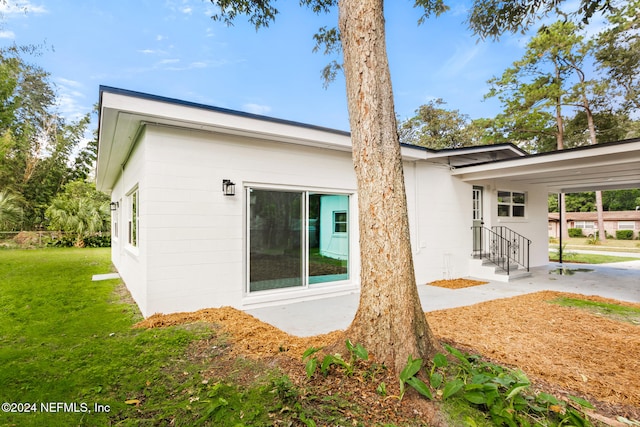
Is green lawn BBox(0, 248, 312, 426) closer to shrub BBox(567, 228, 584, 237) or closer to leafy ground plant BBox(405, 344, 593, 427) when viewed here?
leafy ground plant BBox(405, 344, 593, 427)

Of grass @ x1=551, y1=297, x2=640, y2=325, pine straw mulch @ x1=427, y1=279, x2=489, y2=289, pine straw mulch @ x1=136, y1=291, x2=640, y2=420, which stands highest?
pine straw mulch @ x1=136, y1=291, x2=640, y2=420

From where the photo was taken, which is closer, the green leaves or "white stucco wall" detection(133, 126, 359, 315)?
the green leaves

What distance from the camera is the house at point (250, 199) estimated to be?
4.48 meters

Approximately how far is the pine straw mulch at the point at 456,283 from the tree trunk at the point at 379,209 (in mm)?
4980

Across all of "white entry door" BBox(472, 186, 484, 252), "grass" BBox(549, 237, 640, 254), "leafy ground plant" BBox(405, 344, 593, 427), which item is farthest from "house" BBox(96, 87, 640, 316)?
"grass" BBox(549, 237, 640, 254)

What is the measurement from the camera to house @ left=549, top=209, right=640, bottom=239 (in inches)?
1185

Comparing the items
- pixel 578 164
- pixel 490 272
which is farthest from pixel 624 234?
pixel 578 164

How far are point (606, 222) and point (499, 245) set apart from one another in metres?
32.5

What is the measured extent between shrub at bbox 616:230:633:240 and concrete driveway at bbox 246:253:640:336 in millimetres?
26061

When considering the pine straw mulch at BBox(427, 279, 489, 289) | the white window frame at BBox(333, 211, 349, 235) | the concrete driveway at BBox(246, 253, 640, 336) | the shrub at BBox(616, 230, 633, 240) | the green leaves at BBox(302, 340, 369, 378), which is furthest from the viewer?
the shrub at BBox(616, 230, 633, 240)

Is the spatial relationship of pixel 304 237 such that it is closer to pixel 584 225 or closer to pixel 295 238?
pixel 295 238

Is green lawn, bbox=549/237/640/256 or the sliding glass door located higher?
the sliding glass door

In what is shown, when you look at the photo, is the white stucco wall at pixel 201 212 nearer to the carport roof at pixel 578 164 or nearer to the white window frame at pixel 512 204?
the carport roof at pixel 578 164

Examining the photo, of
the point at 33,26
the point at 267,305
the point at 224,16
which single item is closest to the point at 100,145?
the point at 224,16
